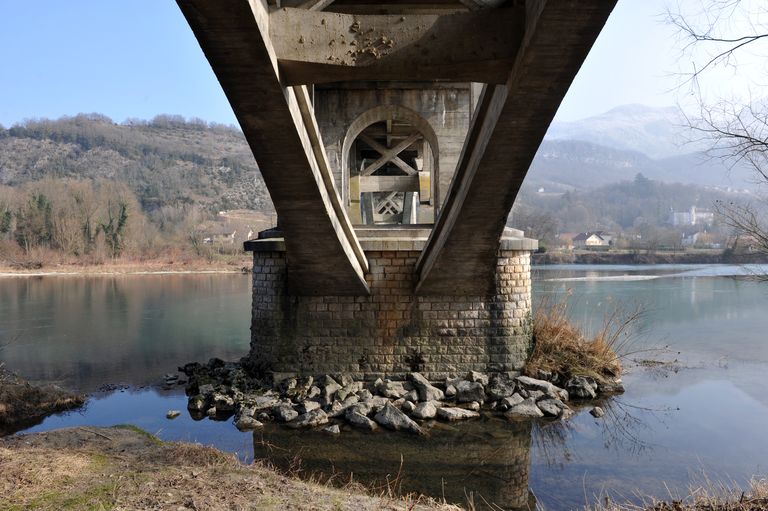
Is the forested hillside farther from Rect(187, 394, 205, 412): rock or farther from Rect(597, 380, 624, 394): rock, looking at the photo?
Rect(597, 380, 624, 394): rock

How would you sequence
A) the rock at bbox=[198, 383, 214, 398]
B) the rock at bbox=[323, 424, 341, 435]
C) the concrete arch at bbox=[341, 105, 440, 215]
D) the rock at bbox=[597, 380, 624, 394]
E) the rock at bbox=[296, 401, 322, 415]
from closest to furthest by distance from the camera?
the rock at bbox=[323, 424, 341, 435], the rock at bbox=[296, 401, 322, 415], the rock at bbox=[198, 383, 214, 398], the rock at bbox=[597, 380, 624, 394], the concrete arch at bbox=[341, 105, 440, 215]

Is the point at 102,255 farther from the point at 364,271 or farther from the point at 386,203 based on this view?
the point at 364,271

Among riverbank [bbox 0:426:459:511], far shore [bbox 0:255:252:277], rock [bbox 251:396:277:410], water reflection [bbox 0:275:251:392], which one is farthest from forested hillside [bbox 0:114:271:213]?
riverbank [bbox 0:426:459:511]

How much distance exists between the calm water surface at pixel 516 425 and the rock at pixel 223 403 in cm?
34

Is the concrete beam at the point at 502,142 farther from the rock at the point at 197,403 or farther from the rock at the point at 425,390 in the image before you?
the rock at the point at 197,403

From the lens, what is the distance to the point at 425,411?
6.76m

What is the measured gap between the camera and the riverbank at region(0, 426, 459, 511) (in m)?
3.59

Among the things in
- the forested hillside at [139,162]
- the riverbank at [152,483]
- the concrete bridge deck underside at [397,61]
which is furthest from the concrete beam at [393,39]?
the forested hillside at [139,162]

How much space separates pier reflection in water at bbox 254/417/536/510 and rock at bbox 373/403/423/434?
102 mm

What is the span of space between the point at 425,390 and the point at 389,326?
961mm

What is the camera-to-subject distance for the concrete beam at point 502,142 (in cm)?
278

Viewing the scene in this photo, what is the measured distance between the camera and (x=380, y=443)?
6.06m

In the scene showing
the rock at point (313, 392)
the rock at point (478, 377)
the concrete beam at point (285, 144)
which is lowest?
the rock at point (313, 392)

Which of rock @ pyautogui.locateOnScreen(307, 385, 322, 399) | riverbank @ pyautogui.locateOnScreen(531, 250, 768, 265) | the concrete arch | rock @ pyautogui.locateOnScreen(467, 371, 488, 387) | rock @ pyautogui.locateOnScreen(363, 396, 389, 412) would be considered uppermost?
the concrete arch
